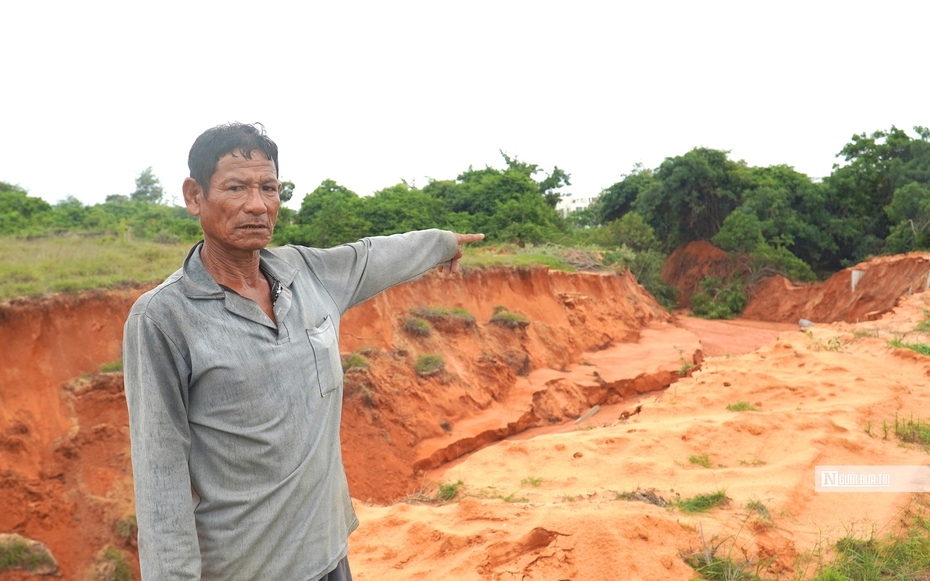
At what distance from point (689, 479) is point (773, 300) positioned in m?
18.9

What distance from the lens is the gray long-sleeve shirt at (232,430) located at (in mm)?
1392

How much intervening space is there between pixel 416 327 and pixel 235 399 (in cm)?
821

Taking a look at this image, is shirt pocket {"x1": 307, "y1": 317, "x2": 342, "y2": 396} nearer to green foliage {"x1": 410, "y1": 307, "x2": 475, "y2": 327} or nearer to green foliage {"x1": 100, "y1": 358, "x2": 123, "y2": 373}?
green foliage {"x1": 100, "y1": 358, "x2": 123, "y2": 373}

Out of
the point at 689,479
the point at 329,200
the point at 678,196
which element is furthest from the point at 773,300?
the point at 689,479

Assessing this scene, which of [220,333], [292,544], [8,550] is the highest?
[220,333]

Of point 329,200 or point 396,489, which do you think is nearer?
point 396,489

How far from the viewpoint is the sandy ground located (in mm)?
3240

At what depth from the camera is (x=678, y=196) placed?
922 inches

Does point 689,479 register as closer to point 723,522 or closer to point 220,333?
point 723,522

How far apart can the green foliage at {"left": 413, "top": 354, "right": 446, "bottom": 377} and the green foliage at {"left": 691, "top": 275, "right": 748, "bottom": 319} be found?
14107 mm

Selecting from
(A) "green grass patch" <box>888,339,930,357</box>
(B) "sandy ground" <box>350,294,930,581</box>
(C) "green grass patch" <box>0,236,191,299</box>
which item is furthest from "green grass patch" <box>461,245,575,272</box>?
(A) "green grass patch" <box>888,339,930,357</box>

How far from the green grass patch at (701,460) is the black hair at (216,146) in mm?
4180

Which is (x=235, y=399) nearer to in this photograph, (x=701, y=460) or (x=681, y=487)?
(x=681, y=487)

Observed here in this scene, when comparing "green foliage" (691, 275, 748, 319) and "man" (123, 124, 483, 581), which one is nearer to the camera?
"man" (123, 124, 483, 581)
